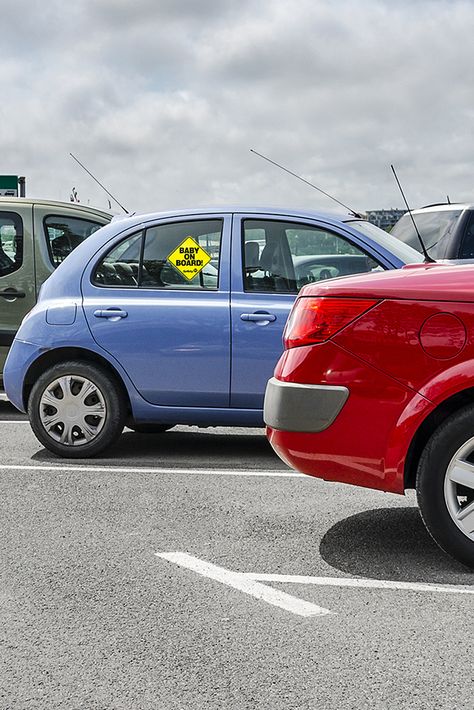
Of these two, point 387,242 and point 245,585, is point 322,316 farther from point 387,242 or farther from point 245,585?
point 387,242

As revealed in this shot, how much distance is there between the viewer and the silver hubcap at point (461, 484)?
468 centimetres

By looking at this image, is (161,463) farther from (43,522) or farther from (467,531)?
(467,531)

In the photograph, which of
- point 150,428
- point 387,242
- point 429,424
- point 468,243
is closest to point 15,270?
point 150,428

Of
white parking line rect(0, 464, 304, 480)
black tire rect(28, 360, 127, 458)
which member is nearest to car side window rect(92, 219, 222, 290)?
black tire rect(28, 360, 127, 458)

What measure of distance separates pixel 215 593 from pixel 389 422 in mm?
1051

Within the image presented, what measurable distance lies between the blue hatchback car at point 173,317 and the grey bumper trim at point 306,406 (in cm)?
218

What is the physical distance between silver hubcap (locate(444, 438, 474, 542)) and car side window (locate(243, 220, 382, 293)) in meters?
2.82

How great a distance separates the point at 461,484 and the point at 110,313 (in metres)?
3.42

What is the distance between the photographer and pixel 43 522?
18.9ft

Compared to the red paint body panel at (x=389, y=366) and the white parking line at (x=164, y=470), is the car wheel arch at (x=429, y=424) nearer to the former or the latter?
the red paint body panel at (x=389, y=366)

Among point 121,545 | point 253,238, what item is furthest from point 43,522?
point 253,238

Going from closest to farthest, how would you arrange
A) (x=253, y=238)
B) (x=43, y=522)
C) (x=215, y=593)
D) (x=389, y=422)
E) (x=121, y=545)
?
(x=215, y=593) < (x=389, y=422) < (x=121, y=545) < (x=43, y=522) < (x=253, y=238)

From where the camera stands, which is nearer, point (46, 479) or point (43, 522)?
point (43, 522)

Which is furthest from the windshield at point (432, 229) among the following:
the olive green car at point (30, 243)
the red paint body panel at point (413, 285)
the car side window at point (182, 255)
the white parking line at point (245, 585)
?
the white parking line at point (245, 585)
